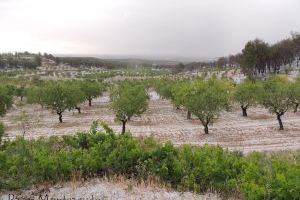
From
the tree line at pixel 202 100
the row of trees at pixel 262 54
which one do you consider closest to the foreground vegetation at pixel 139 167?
the tree line at pixel 202 100

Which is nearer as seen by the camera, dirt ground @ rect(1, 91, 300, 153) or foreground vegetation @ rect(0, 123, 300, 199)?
foreground vegetation @ rect(0, 123, 300, 199)

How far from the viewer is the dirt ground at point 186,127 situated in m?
38.9

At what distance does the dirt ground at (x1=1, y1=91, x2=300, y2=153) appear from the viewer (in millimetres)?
38938

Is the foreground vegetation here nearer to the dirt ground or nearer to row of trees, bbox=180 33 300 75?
the dirt ground

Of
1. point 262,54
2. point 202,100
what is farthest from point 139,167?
point 262,54

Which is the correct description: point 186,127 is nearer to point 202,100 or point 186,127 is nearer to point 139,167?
point 202,100

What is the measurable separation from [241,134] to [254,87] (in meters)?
15.2

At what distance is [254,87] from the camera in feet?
186

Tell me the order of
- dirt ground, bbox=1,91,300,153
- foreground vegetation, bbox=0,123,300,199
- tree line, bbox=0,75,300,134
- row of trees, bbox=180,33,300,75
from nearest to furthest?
foreground vegetation, bbox=0,123,300,199
dirt ground, bbox=1,91,300,153
tree line, bbox=0,75,300,134
row of trees, bbox=180,33,300,75

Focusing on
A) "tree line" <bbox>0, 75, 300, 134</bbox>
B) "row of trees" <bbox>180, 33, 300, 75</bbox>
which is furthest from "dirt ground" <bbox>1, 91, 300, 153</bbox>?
"row of trees" <bbox>180, 33, 300, 75</bbox>

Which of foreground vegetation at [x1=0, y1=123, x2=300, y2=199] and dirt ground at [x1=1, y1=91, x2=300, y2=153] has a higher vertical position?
foreground vegetation at [x1=0, y1=123, x2=300, y2=199]

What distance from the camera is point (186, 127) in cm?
4844

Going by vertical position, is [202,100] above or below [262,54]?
below

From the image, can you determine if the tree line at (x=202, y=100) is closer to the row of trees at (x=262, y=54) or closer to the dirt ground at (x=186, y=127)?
the dirt ground at (x=186, y=127)
